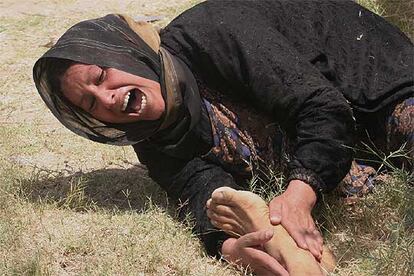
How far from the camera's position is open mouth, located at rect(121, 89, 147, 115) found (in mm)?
3121

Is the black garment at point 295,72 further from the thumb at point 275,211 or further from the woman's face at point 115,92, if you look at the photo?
the woman's face at point 115,92

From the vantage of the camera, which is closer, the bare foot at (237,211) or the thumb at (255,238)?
the thumb at (255,238)

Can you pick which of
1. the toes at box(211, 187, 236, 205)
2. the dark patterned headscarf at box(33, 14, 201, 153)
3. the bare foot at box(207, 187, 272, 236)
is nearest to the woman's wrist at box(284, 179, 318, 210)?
the bare foot at box(207, 187, 272, 236)

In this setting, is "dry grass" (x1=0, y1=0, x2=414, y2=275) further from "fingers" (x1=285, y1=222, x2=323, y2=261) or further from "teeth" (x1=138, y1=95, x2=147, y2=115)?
"teeth" (x1=138, y1=95, x2=147, y2=115)

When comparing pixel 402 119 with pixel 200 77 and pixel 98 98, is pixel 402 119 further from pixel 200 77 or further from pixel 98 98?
pixel 98 98

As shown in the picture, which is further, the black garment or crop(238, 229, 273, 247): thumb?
the black garment

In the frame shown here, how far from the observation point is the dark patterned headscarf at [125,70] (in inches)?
124

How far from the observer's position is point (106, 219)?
11.1 ft

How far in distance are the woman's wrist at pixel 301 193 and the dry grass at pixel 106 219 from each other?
0.24 metres

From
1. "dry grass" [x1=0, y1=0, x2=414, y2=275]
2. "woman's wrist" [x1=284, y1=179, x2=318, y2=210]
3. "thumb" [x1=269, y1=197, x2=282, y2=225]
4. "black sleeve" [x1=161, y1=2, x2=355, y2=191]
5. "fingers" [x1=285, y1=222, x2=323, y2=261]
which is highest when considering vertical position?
"black sleeve" [x1=161, y1=2, x2=355, y2=191]

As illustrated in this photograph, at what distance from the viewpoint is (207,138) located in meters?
3.34

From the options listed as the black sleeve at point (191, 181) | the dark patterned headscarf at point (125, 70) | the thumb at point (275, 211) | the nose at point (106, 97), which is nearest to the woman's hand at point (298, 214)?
the thumb at point (275, 211)

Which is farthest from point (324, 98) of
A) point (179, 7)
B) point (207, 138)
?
point (179, 7)

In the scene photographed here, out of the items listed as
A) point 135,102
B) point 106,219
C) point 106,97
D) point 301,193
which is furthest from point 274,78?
point 106,219
